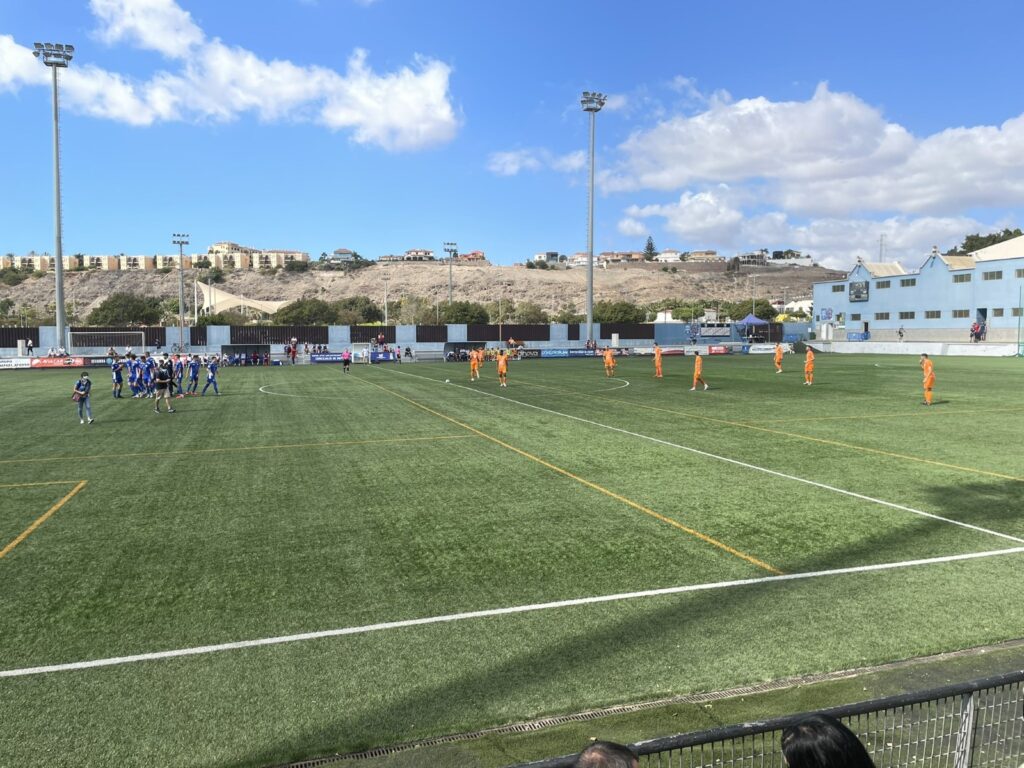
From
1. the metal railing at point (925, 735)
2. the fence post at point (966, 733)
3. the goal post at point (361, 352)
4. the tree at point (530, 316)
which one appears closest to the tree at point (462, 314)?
the tree at point (530, 316)

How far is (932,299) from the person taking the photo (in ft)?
254

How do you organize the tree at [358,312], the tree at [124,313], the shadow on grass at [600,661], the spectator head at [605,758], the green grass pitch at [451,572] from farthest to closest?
the tree at [358,312]
the tree at [124,313]
the green grass pitch at [451,572]
the shadow on grass at [600,661]
the spectator head at [605,758]

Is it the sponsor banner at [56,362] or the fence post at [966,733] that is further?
the sponsor banner at [56,362]

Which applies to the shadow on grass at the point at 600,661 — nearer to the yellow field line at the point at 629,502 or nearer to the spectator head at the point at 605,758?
the yellow field line at the point at 629,502

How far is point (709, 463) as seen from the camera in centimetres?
1474

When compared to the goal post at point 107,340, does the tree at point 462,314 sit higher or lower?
higher

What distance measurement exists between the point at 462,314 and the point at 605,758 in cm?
10446

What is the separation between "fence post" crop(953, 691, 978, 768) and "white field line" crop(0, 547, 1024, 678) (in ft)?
13.0

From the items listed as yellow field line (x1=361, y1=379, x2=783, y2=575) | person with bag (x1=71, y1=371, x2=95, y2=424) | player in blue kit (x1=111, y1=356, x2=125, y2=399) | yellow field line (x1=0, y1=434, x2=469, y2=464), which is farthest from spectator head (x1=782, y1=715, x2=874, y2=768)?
player in blue kit (x1=111, y1=356, x2=125, y2=399)

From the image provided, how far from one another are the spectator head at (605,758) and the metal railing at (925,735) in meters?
0.05

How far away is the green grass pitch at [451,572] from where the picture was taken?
5547mm

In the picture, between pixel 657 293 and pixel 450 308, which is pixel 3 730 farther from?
pixel 657 293

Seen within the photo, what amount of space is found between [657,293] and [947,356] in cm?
11563

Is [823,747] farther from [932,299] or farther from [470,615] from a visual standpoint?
[932,299]
